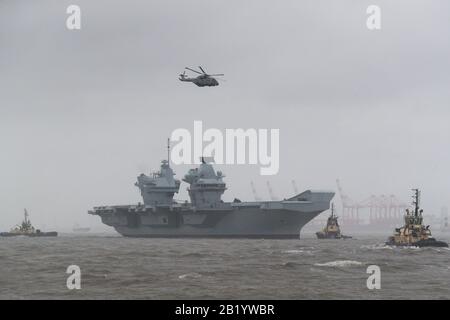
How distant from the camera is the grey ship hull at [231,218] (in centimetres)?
7881

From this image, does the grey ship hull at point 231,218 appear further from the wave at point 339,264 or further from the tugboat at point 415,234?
the wave at point 339,264

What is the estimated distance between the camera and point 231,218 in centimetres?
8275

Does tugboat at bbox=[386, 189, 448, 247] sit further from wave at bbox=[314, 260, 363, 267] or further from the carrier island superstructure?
wave at bbox=[314, 260, 363, 267]

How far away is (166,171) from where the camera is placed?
99.6 m

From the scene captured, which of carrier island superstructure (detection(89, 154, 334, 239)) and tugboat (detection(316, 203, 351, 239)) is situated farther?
tugboat (detection(316, 203, 351, 239))

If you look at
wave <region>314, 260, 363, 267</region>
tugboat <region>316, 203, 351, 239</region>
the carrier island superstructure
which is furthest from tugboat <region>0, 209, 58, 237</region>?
wave <region>314, 260, 363, 267</region>

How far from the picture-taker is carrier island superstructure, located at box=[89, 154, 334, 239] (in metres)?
79.2

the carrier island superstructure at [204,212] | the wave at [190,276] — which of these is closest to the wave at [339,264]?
the wave at [190,276]

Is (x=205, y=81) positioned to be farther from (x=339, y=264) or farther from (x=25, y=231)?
(x=25, y=231)

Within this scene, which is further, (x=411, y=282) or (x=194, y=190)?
(x=194, y=190)

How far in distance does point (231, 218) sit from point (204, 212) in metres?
4.32
